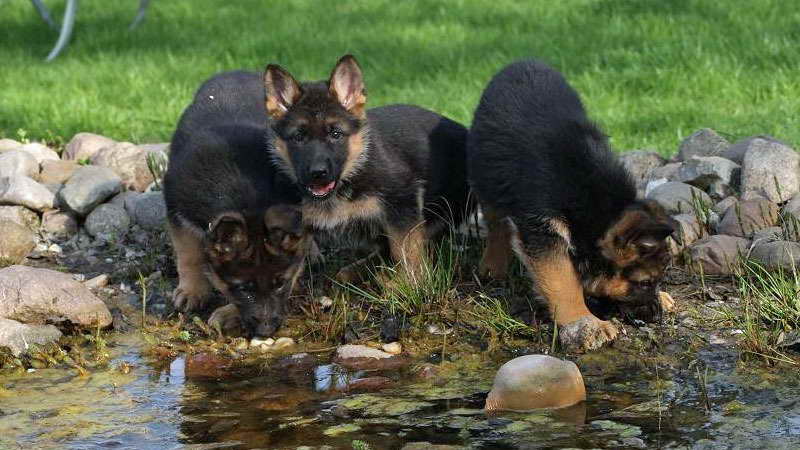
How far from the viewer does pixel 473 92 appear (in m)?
10.4

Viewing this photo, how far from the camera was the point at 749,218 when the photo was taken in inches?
283

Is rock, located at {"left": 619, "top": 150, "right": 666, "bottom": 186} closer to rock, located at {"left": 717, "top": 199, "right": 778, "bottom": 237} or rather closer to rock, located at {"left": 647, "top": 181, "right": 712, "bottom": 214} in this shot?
rock, located at {"left": 647, "top": 181, "right": 712, "bottom": 214}

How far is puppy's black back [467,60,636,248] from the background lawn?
236 centimetres

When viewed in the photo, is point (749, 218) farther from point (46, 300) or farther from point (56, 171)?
point (56, 171)

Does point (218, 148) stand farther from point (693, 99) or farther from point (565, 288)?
point (693, 99)

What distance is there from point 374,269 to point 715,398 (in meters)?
2.52

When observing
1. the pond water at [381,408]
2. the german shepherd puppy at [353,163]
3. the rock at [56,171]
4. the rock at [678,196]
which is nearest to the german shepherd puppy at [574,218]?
the pond water at [381,408]

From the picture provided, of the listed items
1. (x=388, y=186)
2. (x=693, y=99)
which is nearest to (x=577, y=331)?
(x=388, y=186)

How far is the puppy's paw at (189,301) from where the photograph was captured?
23.1 ft

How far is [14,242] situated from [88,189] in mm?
749

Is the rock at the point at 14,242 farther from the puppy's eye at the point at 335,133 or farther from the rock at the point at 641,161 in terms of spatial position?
the rock at the point at 641,161

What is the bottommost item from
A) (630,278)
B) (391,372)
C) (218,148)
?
(391,372)

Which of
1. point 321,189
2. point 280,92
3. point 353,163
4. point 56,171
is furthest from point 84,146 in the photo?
point 321,189

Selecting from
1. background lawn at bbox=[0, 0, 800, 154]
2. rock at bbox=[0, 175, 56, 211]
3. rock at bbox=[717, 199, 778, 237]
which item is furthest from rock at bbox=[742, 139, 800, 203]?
rock at bbox=[0, 175, 56, 211]
